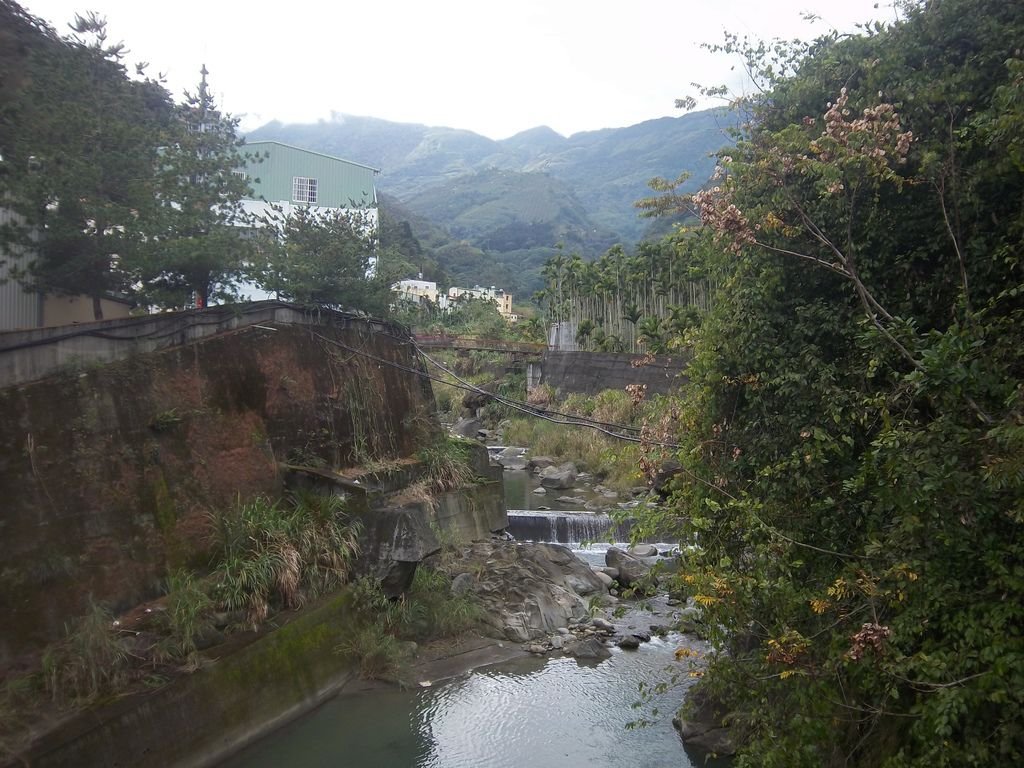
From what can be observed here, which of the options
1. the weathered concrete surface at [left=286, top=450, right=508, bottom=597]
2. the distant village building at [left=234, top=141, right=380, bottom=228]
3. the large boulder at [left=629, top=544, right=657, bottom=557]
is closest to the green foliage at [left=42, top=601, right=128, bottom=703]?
the weathered concrete surface at [left=286, top=450, right=508, bottom=597]

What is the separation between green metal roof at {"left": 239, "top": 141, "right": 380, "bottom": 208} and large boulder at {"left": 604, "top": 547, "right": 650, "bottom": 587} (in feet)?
57.4

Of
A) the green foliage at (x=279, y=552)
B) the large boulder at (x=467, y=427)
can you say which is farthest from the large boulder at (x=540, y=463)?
the green foliage at (x=279, y=552)

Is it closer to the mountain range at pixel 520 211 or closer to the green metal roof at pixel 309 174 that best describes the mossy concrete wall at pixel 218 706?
the green metal roof at pixel 309 174

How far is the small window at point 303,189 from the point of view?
29.0 metres

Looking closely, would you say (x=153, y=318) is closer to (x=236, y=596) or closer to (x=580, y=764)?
(x=236, y=596)

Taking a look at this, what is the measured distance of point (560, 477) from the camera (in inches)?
920

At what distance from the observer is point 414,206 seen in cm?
15875

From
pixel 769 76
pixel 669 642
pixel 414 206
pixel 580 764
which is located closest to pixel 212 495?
pixel 580 764

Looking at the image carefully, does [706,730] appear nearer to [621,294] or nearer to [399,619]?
[399,619]

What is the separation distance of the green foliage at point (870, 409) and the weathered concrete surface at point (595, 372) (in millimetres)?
22650

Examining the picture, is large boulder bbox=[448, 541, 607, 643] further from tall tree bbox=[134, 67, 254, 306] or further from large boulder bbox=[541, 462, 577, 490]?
large boulder bbox=[541, 462, 577, 490]

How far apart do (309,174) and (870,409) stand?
27176 millimetres

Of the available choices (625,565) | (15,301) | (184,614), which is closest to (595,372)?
(625,565)

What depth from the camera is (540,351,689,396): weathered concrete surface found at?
30297 mm
